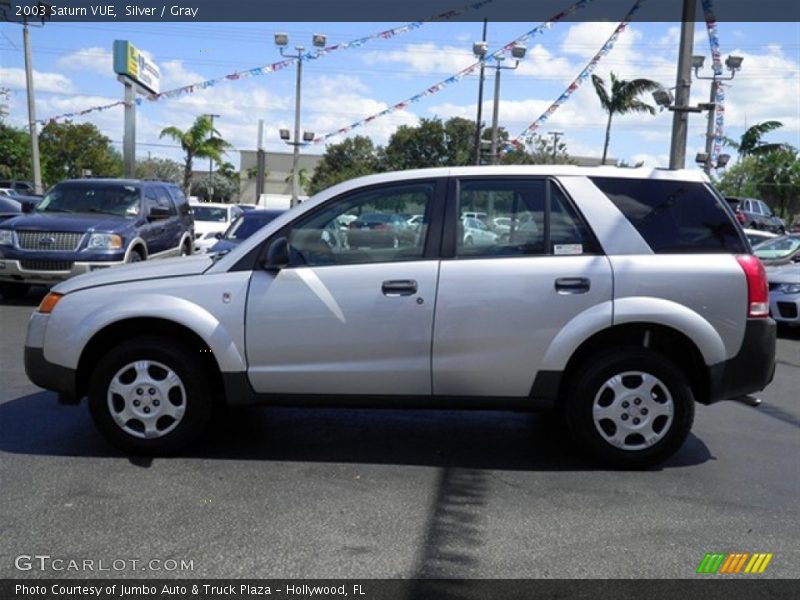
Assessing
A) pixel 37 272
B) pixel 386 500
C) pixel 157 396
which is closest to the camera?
pixel 386 500

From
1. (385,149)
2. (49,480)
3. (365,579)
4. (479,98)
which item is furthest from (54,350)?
(385,149)

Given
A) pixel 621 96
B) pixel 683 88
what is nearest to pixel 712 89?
pixel 683 88

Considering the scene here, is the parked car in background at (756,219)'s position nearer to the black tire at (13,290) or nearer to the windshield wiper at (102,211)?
the windshield wiper at (102,211)

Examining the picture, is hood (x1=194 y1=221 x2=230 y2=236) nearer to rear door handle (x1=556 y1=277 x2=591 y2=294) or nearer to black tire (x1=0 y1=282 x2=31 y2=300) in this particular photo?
black tire (x1=0 y1=282 x2=31 y2=300)

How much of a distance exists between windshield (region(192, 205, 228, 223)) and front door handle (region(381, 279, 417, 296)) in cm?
1702

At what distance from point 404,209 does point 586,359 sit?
1465 mm

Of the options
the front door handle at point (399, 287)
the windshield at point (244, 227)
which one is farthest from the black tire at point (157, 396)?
the windshield at point (244, 227)

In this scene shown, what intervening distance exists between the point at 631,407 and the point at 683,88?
10.6m

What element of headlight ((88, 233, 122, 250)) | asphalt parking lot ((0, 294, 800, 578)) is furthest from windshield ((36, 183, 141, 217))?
asphalt parking lot ((0, 294, 800, 578))

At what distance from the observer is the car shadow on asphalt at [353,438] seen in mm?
4871

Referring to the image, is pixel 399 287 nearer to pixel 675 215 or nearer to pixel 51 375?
pixel 675 215

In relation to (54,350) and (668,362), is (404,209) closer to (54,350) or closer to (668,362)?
(668,362)

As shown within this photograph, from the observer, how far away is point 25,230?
1051 cm

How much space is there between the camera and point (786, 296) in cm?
1052
